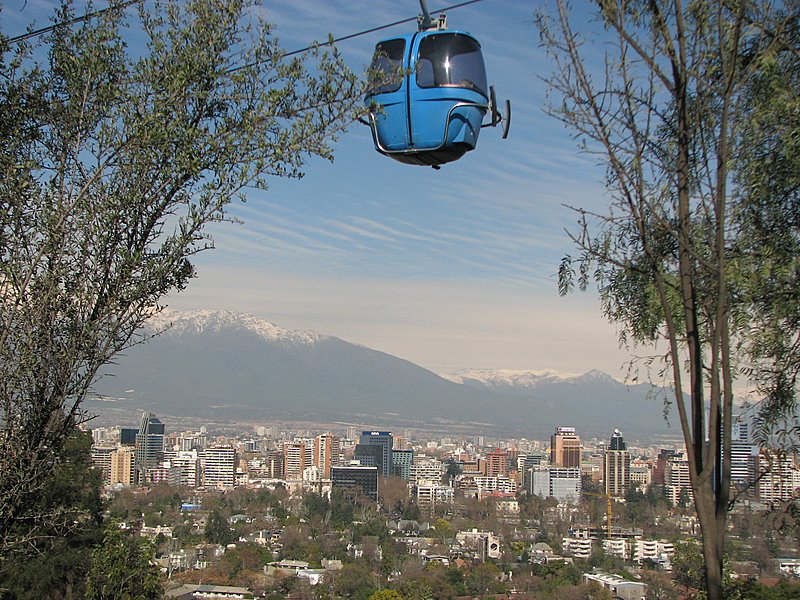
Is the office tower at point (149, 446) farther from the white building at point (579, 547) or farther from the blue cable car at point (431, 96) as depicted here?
the blue cable car at point (431, 96)

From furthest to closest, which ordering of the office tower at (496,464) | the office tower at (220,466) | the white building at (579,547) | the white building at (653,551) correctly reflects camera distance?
the office tower at (496,464) → the office tower at (220,466) → the white building at (579,547) → the white building at (653,551)

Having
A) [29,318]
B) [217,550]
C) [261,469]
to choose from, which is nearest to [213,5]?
[29,318]

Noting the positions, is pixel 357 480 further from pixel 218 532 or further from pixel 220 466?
pixel 218 532

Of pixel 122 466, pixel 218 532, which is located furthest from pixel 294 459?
pixel 218 532

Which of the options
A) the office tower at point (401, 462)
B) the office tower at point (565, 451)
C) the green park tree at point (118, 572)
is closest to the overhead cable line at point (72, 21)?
the green park tree at point (118, 572)

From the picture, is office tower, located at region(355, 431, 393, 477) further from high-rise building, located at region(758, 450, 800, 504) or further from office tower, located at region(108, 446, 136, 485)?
high-rise building, located at region(758, 450, 800, 504)

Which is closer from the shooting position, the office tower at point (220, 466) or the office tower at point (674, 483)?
the office tower at point (674, 483)
